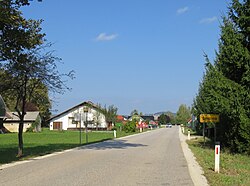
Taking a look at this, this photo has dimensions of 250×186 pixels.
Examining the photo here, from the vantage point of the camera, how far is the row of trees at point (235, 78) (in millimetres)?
20469

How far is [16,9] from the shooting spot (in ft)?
49.5

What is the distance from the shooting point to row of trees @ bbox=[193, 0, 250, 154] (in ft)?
67.2

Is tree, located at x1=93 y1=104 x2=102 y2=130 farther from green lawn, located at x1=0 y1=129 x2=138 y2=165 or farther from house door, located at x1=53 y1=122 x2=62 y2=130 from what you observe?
green lawn, located at x1=0 y1=129 x2=138 y2=165

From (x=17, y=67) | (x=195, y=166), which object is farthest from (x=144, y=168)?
(x=17, y=67)

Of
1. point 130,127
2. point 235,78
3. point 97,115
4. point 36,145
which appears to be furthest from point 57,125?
point 235,78

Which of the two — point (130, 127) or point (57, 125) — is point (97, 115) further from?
point (130, 127)

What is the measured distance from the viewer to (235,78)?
72.9ft

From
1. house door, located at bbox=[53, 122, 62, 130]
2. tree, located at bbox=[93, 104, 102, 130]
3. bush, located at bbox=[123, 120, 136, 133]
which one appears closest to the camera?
bush, located at bbox=[123, 120, 136, 133]

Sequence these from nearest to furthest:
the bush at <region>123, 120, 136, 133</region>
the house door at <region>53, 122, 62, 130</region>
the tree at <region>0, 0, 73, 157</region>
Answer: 1. the tree at <region>0, 0, 73, 157</region>
2. the bush at <region>123, 120, 136, 133</region>
3. the house door at <region>53, 122, 62, 130</region>

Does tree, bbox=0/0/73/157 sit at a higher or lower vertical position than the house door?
higher

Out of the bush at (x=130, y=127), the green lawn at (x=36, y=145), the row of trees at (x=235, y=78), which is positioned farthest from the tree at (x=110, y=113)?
the row of trees at (x=235, y=78)

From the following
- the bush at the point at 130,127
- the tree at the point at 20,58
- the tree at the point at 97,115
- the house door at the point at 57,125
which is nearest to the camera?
the tree at the point at 20,58

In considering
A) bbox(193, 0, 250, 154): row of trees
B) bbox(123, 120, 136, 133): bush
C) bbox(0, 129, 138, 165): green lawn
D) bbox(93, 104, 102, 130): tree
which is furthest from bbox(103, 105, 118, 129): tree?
bbox(193, 0, 250, 154): row of trees

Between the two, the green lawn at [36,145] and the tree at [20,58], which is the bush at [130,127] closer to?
the green lawn at [36,145]
